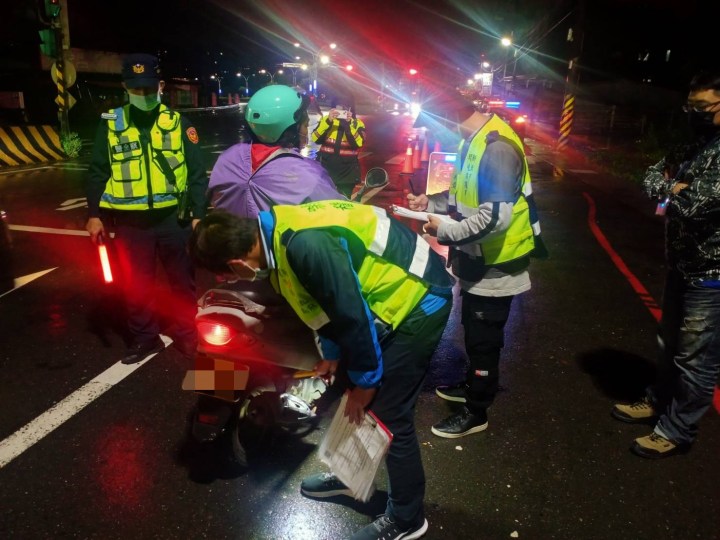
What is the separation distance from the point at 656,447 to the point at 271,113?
2.89 metres

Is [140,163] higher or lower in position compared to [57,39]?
lower

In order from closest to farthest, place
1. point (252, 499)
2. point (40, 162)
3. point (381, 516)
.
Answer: point (381, 516) < point (252, 499) < point (40, 162)

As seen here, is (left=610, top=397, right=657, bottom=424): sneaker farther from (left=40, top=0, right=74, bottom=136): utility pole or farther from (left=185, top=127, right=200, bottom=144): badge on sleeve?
(left=40, top=0, right=74, bottom=136): utility pole

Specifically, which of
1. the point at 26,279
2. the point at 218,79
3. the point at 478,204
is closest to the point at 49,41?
the point at 26,279

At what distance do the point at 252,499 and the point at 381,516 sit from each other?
716 millimetres

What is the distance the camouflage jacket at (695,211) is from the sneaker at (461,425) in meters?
1.44

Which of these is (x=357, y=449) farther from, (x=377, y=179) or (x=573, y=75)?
(x=573, y=75)

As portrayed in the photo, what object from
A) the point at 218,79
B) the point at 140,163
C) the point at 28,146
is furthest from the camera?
the point at 218,79

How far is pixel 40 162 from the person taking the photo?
44.7 feet

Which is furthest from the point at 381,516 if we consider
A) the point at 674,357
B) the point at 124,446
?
the point at 674,357

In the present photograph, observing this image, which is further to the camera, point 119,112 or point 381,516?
point 119,112

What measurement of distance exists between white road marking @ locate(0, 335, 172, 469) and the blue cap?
6.72 ft

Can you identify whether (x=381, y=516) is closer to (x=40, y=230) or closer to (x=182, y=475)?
(x=182, y=475)

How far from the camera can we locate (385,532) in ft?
8.32
